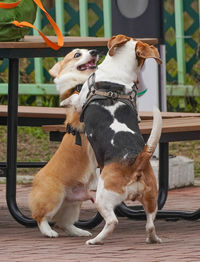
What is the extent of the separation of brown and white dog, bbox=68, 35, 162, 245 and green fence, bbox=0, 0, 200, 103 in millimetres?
5262

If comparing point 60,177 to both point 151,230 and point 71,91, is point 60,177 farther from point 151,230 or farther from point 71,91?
point 151,230

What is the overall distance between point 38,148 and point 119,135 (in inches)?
176

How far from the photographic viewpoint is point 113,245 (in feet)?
16.5

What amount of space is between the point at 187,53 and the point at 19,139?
91.1 inches

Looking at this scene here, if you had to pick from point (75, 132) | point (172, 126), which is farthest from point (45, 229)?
point (172, 126)

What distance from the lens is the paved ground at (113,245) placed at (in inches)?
183

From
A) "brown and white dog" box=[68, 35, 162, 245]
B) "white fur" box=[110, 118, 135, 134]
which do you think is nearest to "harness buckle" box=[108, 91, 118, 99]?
"brown and white dog" box=[68, 35, 162, 245]

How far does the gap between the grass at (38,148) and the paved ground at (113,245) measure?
2.43 metres

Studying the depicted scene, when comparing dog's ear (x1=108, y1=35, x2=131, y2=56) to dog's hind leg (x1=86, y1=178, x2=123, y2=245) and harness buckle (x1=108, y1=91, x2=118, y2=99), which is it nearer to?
harness buckle (x1=108, y1=91, x2=118, y2=99)

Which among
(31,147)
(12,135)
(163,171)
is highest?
(12,135)

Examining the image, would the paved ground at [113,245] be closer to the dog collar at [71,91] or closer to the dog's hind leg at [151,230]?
the dog's hind leg at [151,230]

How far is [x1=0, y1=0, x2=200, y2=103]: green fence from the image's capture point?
10.5m

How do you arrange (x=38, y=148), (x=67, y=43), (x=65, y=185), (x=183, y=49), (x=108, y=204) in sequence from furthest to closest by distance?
(x=183, y=49), (x=38, y=148), (x=67, y=43), (x=65, y=185), (x=108, y=204)

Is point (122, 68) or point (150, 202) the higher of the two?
point (122, 68)
